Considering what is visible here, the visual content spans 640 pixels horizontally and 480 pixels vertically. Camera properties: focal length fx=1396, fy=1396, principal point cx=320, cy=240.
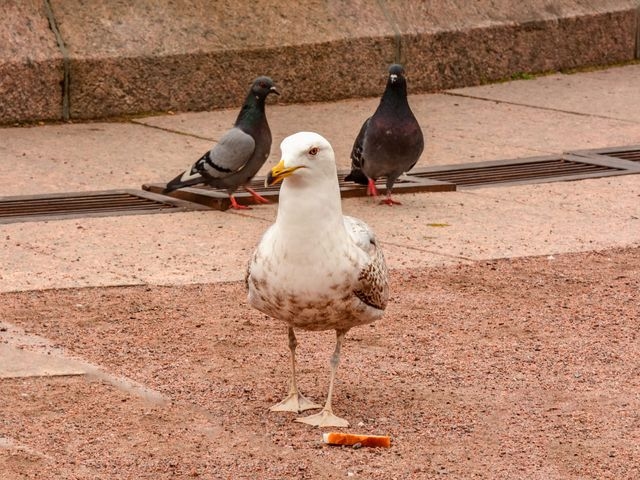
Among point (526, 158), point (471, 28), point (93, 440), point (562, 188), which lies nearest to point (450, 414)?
point (93, 440)

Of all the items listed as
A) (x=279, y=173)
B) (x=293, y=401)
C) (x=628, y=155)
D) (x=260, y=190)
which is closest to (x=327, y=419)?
(x=293, y=401)

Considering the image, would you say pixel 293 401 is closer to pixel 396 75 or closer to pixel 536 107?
pixel 396 75

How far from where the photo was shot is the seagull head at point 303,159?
16.9ft

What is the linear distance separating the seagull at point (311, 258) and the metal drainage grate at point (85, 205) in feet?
11.1

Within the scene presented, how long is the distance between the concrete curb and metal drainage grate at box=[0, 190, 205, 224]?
2.13 m

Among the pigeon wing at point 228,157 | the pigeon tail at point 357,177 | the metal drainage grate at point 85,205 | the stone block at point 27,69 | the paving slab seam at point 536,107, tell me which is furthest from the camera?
the paving slab seam at point 536,107

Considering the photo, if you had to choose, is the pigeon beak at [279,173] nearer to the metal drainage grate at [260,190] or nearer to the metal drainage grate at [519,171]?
the metal drainage grate at [260,190]

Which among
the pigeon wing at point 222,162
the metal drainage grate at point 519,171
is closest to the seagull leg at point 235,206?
the pigeon wing at point 222,162

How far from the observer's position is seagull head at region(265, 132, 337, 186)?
515 centimetres

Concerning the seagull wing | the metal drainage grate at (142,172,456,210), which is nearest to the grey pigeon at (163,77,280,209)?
the metal drainage grate at (142,172,456,210)

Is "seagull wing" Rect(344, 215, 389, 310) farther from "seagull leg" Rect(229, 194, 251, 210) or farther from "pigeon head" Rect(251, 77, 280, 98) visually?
"pigeon head" Rect(251, 77, 280, 98)

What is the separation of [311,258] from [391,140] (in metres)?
3.72

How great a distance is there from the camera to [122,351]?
6.19 metres

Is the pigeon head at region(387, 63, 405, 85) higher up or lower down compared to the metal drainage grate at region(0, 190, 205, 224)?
higher up
